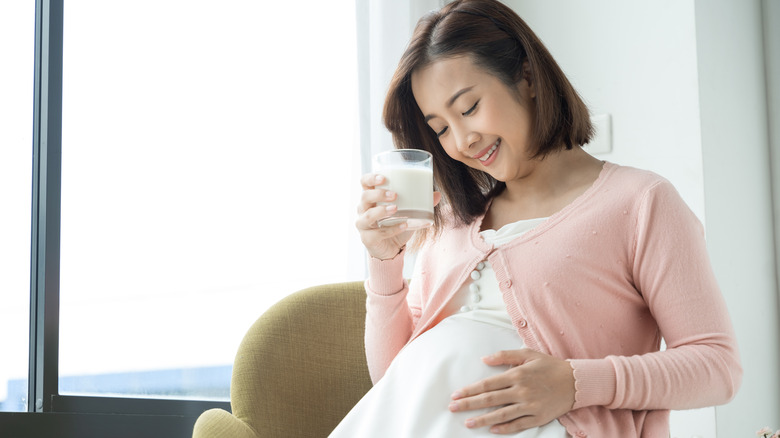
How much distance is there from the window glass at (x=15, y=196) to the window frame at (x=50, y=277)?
0.02 metres

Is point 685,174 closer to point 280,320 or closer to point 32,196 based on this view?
point 280,320

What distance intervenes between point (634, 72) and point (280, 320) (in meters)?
1.30

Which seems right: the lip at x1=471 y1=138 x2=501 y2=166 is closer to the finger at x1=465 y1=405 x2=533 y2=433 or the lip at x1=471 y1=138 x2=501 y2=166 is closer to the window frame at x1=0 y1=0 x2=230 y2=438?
the finger at x1=465 y1=405 x2=533 y2=433

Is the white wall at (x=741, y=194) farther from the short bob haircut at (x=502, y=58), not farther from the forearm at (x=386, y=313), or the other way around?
the forearm at (x=386, y=313)

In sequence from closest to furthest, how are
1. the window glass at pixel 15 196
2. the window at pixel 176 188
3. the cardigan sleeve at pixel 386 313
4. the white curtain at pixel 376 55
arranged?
the cardigan sleeve at pixel 386 313
the window glass at pixel 15 196
the window at pixel 176 188
the white curtain at pixel 376 55

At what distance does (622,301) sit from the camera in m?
1.20

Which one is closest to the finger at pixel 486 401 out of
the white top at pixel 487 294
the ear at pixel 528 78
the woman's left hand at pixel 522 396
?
the woman's left hand at pixel 522 396

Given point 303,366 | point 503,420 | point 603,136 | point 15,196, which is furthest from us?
point 603,136

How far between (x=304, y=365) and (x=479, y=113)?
600mm

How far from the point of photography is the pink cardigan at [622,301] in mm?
1088

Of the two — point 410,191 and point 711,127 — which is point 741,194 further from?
point 410,191

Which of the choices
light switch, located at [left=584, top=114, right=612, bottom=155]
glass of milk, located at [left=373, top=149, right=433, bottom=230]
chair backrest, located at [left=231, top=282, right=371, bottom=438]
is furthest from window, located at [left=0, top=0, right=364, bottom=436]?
glass of milk, located at [left=373, top=149, right=433, bottom=230]

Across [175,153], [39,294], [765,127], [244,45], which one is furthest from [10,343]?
[765,127]

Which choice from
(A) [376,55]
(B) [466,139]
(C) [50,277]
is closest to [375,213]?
(B) [466,139]
